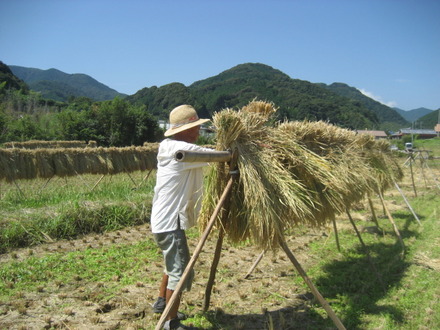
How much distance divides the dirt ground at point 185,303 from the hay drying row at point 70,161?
12.3ft

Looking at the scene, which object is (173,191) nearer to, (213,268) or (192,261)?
(192,261)

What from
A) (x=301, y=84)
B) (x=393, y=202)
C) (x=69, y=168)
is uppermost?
(x=301, y=84)

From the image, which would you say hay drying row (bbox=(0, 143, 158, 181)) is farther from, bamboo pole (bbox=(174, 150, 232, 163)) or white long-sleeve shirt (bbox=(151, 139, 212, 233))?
bamboo pole (bbox=(174, 150, 232, 163))

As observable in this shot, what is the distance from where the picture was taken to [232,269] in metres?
4.94

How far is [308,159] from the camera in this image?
3.52 m

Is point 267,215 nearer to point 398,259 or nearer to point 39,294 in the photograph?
point 39,294

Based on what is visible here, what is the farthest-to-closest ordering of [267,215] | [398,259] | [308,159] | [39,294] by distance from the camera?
[398,259], [39,294], [308,159], [267,215]

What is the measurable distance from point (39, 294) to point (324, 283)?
11.9 ft

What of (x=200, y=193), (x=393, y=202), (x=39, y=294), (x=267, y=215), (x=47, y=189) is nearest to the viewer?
(x=267, y=215)

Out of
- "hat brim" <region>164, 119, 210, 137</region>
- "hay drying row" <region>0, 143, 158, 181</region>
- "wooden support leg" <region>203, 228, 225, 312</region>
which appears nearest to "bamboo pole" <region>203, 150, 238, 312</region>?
"wooden support leg" <region>203, 228, 225, 312</region>

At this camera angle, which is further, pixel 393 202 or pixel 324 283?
pixel 393 202

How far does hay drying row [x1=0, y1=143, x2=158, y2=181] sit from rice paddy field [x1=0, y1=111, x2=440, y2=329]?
1.05m

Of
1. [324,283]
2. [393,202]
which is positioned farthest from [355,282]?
[393,202]

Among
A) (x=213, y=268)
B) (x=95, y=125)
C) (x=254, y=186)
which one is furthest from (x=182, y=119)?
Result: (x=95, y=125)
